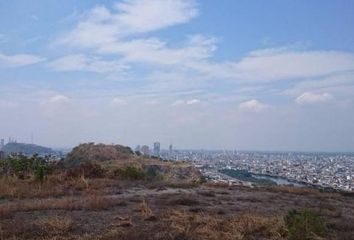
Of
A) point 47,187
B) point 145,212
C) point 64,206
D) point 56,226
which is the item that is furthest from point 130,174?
point 56,226

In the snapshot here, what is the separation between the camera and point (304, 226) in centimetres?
950

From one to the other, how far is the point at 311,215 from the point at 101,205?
19.3 ft

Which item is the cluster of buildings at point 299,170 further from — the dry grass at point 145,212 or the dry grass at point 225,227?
the dry grass at point 225,227

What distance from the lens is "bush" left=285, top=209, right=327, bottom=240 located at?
9352mm

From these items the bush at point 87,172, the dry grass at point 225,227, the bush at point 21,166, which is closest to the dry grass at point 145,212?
the dry grass at point 225,227

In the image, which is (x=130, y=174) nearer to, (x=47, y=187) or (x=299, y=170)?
(x=47, y=187)

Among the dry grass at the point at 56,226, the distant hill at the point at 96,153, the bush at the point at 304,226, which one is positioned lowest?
the dry grass at the point at 56,226

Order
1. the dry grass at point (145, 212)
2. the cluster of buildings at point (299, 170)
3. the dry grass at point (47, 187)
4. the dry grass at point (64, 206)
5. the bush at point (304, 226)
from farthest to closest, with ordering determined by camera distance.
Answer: the cluster of buildings at point (299, 170) → the dry grass at point (47, 187) → the dry grass at point (64, 206) → the dry grass at point (145, 212) → the bush at point (304, 226)

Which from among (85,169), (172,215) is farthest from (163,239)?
(85,169)

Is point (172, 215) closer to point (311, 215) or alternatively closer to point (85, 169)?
point (311, 215)

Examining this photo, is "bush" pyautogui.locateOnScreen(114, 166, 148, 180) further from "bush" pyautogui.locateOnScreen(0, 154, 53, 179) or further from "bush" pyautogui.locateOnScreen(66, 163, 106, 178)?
"bush" pyautogui.locateOnScreen(0, 154, 53, 179)

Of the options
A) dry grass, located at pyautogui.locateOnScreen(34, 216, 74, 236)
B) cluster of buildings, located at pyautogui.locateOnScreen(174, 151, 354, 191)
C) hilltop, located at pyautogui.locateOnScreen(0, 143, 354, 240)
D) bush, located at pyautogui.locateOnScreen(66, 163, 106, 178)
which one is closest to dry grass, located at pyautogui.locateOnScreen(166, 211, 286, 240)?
hilltop, located at pyautogui.locateOnScreen(0, 143, 354, 240)

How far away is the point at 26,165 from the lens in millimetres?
25750

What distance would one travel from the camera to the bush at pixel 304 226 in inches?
368
